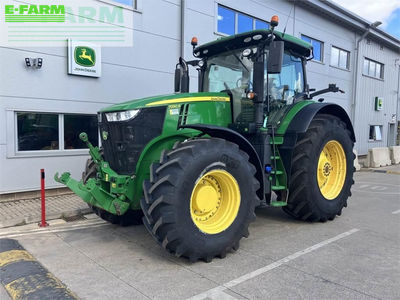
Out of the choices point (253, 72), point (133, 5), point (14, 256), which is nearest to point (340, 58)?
point (133, 5)

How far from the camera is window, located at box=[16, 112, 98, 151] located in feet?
23.6

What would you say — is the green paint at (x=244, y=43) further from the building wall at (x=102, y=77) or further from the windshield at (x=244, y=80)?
the building wall at (x=102, y=77)

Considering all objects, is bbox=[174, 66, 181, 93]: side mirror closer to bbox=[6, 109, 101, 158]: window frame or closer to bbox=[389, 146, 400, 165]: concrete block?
bbox=[6, 109, 101, 158]: window frame

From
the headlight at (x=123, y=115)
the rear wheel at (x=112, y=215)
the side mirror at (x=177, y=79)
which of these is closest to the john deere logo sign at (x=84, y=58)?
the side mirror at (x=177, y=79)

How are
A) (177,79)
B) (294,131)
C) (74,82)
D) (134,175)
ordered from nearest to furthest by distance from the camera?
(134,175) → (294,131) → (177,79) → (74,82)

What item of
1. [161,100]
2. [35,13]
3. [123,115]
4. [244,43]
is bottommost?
[123,115]

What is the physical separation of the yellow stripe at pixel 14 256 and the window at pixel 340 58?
1519 centimetres

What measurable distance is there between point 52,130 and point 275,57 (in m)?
5.47

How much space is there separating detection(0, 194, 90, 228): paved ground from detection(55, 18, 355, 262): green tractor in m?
1.22

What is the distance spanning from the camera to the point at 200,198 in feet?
12.8

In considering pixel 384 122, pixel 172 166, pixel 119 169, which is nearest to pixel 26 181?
pixel 119 169

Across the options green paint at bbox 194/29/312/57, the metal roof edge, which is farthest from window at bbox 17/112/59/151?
the metal roof edge

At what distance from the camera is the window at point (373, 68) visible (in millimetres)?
18044

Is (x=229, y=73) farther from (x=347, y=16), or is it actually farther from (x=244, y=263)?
(x=347, y=16)
